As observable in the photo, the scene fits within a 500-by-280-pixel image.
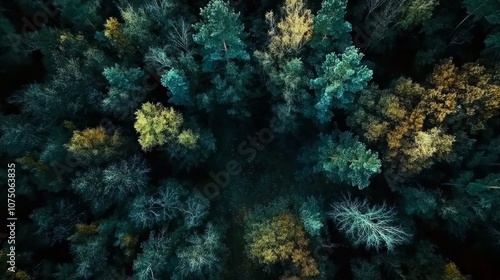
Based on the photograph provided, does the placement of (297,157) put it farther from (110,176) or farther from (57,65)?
(57,65)

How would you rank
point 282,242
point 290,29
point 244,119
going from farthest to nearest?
point 244,119
point 282,242
point 290,29

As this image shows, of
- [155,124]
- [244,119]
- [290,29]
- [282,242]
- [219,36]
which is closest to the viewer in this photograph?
[219,36]

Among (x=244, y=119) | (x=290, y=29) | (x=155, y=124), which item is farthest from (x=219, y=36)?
(x=244, y=119)

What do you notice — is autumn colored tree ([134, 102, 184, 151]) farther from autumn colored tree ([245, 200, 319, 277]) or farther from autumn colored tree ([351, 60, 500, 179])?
autumn colored tree ([351, 60, 500, 179])

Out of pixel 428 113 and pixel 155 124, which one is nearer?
pixel 155 124

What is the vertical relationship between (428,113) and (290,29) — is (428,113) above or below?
below

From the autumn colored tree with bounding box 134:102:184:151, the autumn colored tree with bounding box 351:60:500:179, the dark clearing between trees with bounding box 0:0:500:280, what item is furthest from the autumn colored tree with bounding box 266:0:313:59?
the autumn colored tree with bounding box 134:102:184:151

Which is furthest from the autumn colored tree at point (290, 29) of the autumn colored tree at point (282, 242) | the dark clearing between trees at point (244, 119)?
the autumn colored tree at point (282, 242)

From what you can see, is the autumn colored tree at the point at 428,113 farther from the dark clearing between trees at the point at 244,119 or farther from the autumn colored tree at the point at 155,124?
the autumn colored tree at the point at 155,124

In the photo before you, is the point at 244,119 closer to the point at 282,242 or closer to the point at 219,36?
the point at 219,36
